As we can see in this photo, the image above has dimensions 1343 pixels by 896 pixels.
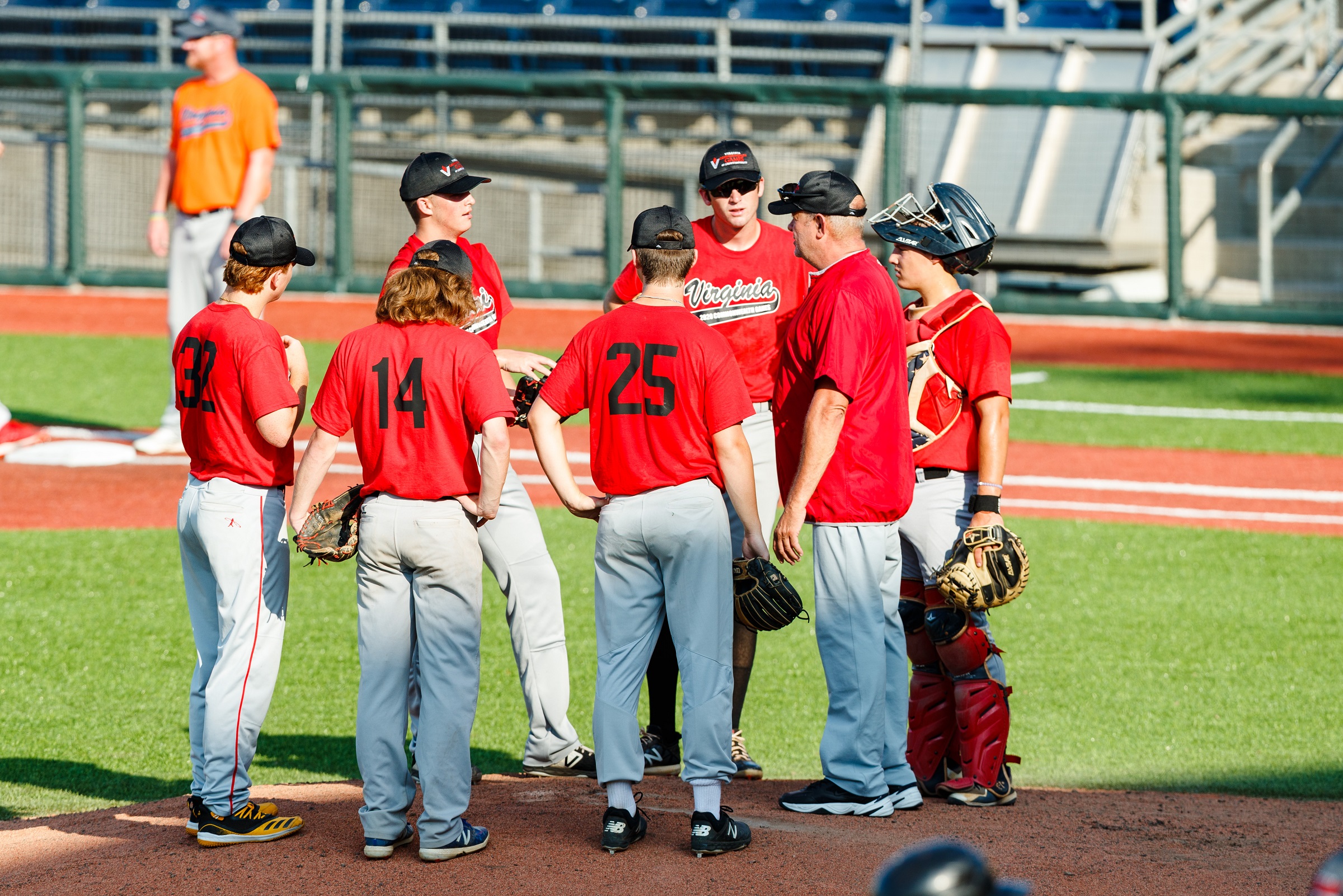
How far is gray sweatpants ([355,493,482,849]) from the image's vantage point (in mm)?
3803

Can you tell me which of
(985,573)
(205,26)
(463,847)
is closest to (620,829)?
(463,847)

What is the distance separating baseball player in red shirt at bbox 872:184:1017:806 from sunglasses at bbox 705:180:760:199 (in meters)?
0.53

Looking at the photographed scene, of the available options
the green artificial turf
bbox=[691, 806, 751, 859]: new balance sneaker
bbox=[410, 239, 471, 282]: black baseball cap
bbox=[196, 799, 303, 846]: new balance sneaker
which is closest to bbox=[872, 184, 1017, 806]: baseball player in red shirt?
the green artificial turf

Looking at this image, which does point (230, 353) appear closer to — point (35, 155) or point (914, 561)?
point (914, 561)

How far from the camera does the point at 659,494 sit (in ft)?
12.8

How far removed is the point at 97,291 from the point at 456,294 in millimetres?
12972

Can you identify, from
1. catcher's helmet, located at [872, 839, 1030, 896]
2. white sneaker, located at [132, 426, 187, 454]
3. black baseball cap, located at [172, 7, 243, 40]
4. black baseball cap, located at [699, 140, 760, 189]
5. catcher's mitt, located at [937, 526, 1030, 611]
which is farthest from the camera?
white sneaker, located at [132, 426, 187, 454]

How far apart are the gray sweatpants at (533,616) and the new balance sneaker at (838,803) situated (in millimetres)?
886

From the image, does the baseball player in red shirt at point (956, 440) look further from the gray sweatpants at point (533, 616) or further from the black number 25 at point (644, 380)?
the gray sweatpants at point (533, 616)

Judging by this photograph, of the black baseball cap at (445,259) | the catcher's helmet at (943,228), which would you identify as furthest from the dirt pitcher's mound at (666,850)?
the catcher's helmet at (943,228)

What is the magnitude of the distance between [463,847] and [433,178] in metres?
2.17

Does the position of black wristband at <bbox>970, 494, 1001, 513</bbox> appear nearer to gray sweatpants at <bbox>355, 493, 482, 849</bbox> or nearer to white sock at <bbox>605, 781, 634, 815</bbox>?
white sock at <bbox>605, 781, 634, 815</bbox>

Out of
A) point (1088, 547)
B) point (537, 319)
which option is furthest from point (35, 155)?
point (1088, 547)

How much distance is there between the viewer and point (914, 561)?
15.3 ft
